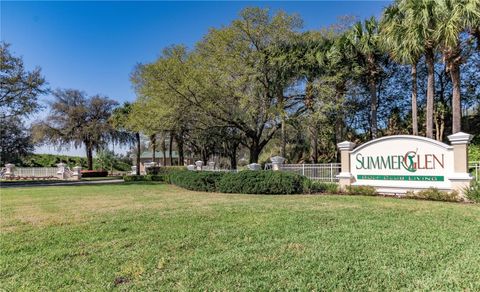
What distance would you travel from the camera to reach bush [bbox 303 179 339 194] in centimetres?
1216

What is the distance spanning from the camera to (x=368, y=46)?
662 inches

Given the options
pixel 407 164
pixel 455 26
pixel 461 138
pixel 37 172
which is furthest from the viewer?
pixel 37 172

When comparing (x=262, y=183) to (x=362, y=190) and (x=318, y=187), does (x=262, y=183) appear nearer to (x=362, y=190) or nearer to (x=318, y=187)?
(x=318, y=187)

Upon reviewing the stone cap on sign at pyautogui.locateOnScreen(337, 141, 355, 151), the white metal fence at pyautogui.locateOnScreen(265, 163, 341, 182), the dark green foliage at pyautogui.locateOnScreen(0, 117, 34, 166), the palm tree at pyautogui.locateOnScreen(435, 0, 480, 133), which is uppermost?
the palm tree at pyautogui.locateOnScreen(435, 0, 480, 133)

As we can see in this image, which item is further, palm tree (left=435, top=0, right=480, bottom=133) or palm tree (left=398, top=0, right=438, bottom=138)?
palm tree (left=398, top=0, right=438, bottom=138)

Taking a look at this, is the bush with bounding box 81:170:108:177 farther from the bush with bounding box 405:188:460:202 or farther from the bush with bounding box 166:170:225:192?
the bush with bounding box 405:188:460:202

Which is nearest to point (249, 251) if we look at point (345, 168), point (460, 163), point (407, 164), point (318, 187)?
point (460, 163)

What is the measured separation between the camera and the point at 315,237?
5.11 m

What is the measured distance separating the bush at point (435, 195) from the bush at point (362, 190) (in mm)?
1146

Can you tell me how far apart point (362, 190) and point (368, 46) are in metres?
8.81

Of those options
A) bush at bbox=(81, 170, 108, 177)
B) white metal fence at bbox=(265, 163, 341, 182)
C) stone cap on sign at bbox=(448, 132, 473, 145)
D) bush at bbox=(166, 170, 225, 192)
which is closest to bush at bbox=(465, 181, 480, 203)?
stone cap on sign at bbox=(448, 132, 473, 145)

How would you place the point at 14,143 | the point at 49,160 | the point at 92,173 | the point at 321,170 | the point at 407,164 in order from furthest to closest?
the point at 49,160 < the point at 14,143 < the point at 92,173 < the point at 321,170 < the point at 407,164

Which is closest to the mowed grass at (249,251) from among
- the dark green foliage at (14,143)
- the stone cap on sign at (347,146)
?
the stone cap on sign at (347,146)

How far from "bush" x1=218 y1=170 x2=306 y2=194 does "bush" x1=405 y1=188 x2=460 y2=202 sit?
12.3ft
